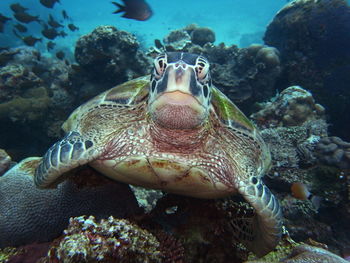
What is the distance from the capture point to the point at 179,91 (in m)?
2.18

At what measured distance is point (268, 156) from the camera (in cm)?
370

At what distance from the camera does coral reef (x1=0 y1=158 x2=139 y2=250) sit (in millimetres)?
2967

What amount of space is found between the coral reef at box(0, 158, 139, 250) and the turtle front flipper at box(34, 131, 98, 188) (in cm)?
46

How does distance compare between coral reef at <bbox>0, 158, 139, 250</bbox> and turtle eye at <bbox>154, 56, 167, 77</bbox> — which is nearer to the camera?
turtle eye at <bbox>154, 56, 167, 77</bbox>

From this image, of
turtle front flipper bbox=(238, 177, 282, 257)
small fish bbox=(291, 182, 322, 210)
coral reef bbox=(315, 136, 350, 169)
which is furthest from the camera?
coral reef bbox=(315, 136, 350, 169)

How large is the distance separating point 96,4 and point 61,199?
107 meters

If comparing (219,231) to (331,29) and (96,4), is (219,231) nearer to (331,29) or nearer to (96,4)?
(331,29)

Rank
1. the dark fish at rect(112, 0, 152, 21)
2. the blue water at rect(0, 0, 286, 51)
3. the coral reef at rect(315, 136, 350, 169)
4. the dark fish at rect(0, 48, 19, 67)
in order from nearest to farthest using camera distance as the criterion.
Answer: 1. the coral reef at rect(315, 136, 350, 169)
2. the dark fish at rect(112, 0, 152, 21)
3. the dark fish at rect(0, 48, 19, 67)
4. the blue water at rect(0, 0, 286, 51)

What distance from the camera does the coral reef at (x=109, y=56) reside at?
26.0 ft

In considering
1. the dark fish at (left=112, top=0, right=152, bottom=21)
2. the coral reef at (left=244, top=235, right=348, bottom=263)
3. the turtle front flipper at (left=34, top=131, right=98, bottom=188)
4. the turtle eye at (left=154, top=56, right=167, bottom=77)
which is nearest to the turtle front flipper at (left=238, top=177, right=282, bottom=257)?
the coral reef at (left=244, top=235, right=348, bottom=263)

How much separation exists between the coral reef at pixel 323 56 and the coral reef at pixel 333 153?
10.7 ft

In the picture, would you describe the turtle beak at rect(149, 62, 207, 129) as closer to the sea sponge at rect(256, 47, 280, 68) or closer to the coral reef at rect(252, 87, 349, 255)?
the coral reef at rect(252, 87, 349, 255)

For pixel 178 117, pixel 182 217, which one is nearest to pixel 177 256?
pixel 182 217

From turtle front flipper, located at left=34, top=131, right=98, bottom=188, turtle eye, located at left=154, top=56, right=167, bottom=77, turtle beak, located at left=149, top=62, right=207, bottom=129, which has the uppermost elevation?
turtle eye, located at left=154, top=56, right=167, bottom=77
